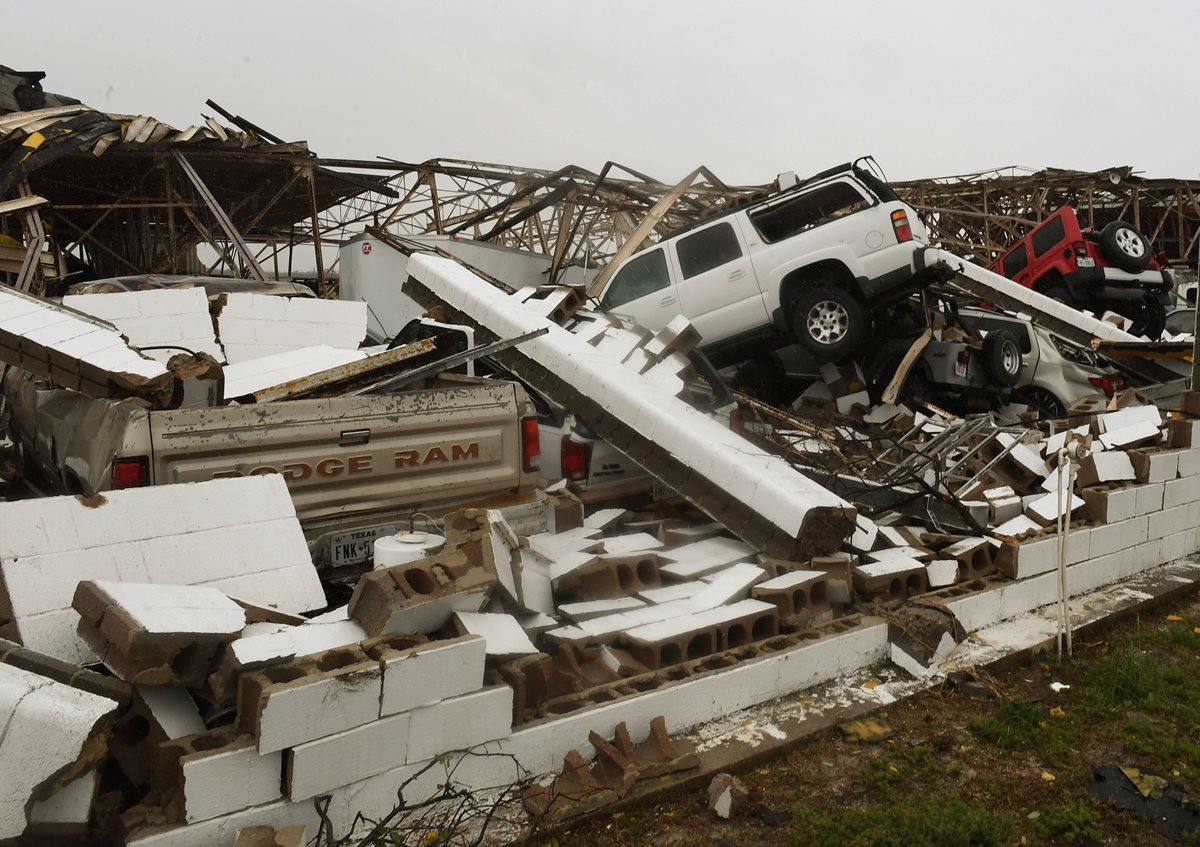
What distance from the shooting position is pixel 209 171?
12.5 metres

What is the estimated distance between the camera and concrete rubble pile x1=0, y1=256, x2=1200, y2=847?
8.39ft

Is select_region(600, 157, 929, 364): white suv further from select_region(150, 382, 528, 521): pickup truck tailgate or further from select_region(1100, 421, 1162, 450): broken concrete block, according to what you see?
select_region(150, 382, 528, 521): pickup truck tailgate

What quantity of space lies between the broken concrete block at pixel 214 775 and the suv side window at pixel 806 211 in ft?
26.7

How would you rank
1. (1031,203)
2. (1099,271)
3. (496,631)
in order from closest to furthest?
1. (496,631)
2. (1099,271)
3. (1031,203)

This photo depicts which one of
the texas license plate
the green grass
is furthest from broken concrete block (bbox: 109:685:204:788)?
the green grass

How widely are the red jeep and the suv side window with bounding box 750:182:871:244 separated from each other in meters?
4.77

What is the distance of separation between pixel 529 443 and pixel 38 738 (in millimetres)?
2871

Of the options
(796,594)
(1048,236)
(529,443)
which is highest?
(1048,236)

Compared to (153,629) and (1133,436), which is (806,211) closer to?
(1133,436)

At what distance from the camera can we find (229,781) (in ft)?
8.24

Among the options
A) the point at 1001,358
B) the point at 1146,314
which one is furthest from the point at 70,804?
the point at 1146,314

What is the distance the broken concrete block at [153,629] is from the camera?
2.57m

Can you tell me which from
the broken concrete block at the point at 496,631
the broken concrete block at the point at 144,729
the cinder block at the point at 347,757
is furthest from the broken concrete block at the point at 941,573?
the broken concrete block at the point at 144,729

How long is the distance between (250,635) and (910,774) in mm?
2660
